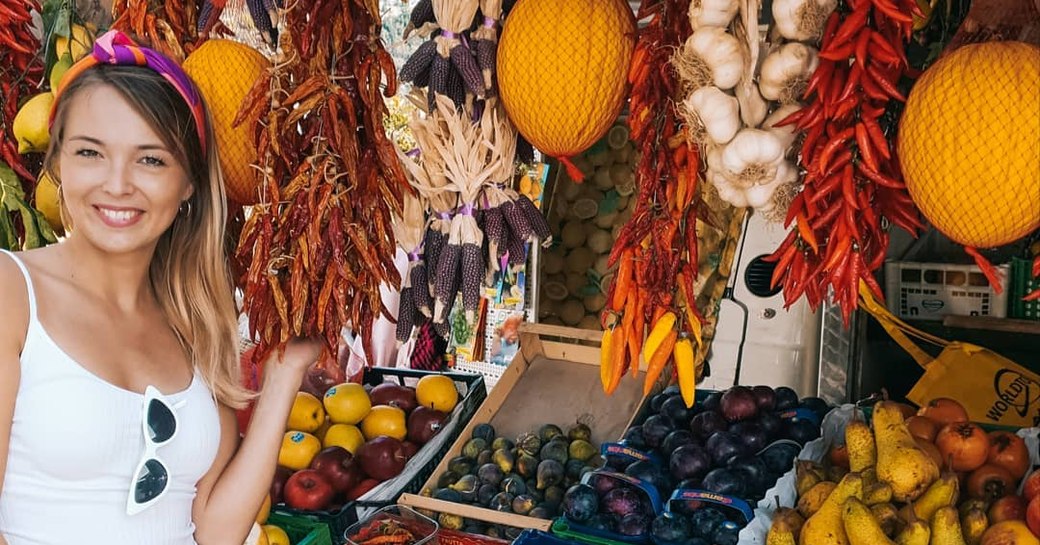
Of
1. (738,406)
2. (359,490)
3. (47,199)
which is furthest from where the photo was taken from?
(359,490)

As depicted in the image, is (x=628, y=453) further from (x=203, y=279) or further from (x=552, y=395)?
(x=203, y=279)

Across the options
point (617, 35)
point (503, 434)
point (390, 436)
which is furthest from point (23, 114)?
point (503, 434)

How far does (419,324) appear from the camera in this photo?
1932 mm

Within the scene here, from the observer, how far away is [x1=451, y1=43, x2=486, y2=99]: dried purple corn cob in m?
1.77

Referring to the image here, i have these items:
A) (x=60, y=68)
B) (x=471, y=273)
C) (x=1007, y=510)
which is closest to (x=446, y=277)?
(x=471, y=273)

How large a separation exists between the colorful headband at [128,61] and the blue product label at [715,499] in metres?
1.60

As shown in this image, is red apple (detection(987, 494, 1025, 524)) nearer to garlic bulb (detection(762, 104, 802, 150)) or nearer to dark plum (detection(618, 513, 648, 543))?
dark plum (detection(618, 513, 648, 543))

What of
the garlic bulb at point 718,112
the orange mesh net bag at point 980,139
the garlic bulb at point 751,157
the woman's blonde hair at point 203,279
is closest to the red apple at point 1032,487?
the orange mesh net bag at point 980,139

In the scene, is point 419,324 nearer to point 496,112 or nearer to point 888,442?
point 496,112

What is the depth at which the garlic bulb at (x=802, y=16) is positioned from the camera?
5.10ft

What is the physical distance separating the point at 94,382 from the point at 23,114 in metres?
0.83

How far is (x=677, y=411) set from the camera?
2877mm

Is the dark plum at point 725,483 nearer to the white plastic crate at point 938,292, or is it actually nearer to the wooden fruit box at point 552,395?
the wooden fruit box at point 552,395

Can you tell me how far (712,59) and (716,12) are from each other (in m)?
0.09
